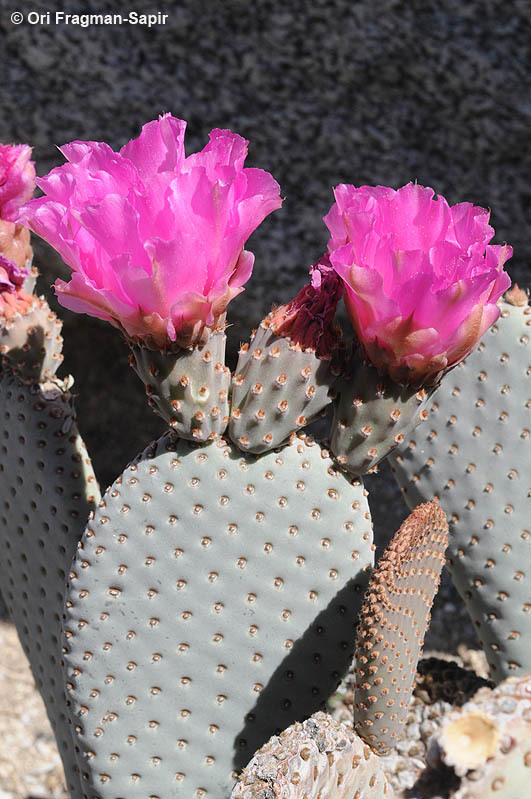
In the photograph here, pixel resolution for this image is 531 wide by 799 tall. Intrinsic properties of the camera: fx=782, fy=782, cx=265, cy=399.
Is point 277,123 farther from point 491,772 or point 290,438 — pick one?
point 491,772

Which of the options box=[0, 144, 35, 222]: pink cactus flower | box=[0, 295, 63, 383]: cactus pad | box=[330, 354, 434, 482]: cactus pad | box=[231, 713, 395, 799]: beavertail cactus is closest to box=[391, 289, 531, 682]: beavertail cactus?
box=[330, 354, 434, 482]: cactus pad

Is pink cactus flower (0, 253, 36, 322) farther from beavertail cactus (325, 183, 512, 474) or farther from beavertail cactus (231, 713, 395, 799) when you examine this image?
beavertail cactus (231, 713, 395, 799)

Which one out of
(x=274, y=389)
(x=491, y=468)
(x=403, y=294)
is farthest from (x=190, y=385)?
(x=491, y=468)

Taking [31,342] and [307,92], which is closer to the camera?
[31,342]

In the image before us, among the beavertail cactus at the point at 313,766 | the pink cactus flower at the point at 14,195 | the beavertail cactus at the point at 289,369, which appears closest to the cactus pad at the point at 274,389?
the beavertail cactus at the point at 289,369

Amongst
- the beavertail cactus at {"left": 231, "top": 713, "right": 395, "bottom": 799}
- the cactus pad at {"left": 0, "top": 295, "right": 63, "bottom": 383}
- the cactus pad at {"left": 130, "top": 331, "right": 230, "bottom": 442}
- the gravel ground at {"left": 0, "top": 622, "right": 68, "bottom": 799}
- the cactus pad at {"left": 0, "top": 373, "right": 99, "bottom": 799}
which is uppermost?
the cactus pad at {"left": 130, "top": 331, "right": 230, "bottom": 442}

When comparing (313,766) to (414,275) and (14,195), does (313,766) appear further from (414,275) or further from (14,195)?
(14,195)

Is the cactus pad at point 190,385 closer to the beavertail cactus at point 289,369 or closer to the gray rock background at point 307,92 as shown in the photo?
the beavertail cactus at point 289,369
